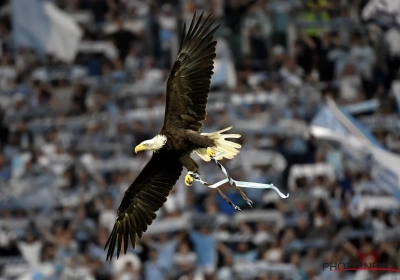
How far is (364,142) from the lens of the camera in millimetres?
15727

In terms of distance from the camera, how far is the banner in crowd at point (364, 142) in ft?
50.4

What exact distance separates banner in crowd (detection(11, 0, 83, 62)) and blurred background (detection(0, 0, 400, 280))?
3cm

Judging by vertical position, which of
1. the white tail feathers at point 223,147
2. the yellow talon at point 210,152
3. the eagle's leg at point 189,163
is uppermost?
the white tail feathers at point 223,147

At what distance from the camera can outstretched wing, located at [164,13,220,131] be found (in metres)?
10.5

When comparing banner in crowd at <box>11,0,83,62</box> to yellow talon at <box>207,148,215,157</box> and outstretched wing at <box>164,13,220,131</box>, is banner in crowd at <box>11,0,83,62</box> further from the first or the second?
yellow talon at <box>207,148,215,157</box>

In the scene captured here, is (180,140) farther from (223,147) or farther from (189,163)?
(223,147)

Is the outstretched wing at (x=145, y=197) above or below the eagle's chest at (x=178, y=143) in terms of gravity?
below

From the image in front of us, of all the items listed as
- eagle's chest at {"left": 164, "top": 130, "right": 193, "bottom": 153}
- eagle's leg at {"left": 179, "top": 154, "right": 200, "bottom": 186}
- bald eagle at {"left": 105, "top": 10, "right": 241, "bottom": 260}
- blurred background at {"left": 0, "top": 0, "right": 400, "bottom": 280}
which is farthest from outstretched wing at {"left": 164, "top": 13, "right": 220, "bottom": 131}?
blurred background at {"left": 0, "top": 0, "right": 400, "bottom": 280}

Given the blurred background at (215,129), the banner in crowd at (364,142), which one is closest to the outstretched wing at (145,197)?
the blurred background at (215,129)

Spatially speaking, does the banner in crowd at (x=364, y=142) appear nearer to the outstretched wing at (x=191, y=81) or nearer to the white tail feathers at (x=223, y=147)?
the outstretched wing at (x=191, y=81)

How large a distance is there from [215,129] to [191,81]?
6.46 meters

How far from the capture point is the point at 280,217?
16.0 metres

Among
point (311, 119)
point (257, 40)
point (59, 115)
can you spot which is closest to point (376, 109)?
point (311, 119)

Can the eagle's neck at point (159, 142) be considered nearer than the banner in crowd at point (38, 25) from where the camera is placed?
Yes
